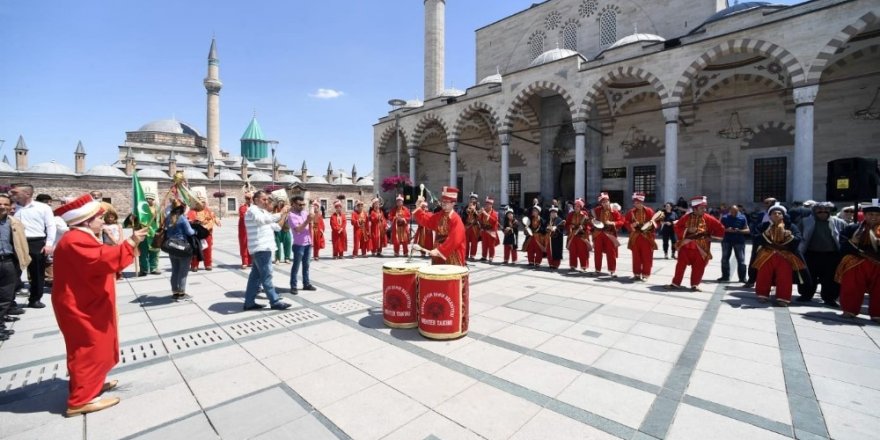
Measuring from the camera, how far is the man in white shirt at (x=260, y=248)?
5.20 metres

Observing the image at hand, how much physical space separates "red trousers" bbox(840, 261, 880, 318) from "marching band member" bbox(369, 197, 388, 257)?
965cm

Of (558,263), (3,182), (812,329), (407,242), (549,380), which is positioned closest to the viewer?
(549,380)

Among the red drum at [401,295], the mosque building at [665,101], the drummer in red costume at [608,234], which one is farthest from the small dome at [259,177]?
the red drum at [401,295]

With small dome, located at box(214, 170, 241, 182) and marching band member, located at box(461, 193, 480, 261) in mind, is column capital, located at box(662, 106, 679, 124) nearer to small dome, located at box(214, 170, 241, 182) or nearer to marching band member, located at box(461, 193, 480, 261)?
marching band member, located at box(461, 193, 480, 261)

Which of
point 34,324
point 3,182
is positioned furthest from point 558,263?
point 3,182

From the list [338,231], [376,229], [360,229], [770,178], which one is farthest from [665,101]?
[338,231]

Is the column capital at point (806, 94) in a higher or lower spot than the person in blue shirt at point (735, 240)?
higher

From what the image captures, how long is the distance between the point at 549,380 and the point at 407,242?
858cm

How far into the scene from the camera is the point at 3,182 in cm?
3003

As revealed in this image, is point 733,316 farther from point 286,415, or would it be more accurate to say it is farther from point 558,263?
point 286,415

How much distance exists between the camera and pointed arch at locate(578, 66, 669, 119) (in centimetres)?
1568

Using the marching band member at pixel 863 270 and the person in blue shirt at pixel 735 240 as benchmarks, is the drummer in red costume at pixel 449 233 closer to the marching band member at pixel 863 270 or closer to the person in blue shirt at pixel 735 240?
the marching band member at pixel 863 270

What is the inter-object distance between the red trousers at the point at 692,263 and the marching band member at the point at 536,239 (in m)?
2.97

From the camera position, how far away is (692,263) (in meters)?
6.78
